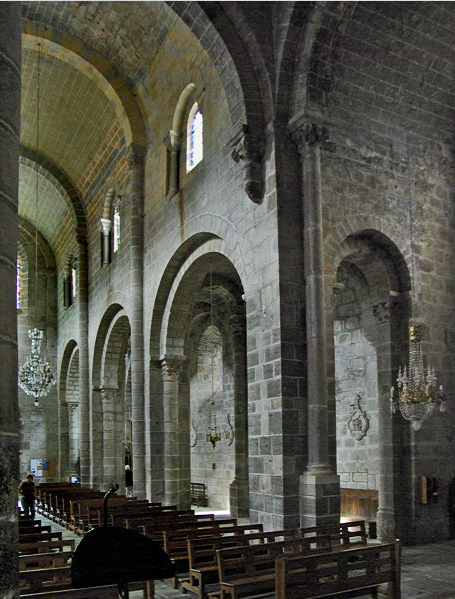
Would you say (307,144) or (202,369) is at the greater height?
(307,144)

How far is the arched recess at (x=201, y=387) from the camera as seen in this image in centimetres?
1647

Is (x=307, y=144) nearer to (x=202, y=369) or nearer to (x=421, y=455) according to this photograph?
(x=421, y=455)

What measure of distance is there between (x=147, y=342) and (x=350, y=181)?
294 inches

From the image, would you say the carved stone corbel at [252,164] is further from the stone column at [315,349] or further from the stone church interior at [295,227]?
the stone column at [315,349]

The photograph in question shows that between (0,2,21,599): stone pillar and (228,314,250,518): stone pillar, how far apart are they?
1642 cm

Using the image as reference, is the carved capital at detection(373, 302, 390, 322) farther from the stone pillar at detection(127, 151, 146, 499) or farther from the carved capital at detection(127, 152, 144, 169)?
the carved capital at detection(127, 152, 144, 169)

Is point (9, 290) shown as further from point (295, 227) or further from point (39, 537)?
point (295, 227)

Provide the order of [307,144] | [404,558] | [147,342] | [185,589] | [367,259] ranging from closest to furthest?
[185,589] < [404,558] < [307,144] < [367,259] < [147,342]

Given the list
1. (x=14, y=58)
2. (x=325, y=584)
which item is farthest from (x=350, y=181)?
(x=14, y=58)

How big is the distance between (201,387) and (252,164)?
13.1 metres

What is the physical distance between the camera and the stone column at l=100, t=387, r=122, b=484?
2241 cm

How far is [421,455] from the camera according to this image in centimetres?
1219

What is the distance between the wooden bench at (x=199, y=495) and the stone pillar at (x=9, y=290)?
19817mm

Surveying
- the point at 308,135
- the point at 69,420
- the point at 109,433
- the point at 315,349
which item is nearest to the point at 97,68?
the point at 308,135
